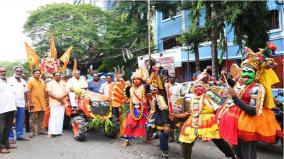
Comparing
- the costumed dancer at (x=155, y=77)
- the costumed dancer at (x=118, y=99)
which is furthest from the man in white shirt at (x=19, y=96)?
the costumed dancer at (x=155, y=77)

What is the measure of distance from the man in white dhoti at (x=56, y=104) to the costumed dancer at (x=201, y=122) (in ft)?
15.7

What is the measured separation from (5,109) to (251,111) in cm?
533

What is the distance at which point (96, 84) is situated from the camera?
1165cm

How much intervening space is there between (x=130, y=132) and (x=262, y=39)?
526cm

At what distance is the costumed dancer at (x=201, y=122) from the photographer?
6.48m

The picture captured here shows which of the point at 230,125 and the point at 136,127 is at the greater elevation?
the point at 230,125

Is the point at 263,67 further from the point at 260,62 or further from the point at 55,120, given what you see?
the point at 55,120

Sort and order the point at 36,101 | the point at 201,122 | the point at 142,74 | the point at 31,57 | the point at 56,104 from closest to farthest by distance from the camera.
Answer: the point at 201,122, the point at 142,74, the point at 36,101, the point at 56,104, the point at 31,57

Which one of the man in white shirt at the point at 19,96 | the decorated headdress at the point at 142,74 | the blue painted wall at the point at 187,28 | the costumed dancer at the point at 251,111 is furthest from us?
the blue painted wall at the point at 187,28

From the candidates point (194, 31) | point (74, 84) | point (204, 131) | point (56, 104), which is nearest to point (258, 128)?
point (204, 131)

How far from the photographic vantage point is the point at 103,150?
8.45m

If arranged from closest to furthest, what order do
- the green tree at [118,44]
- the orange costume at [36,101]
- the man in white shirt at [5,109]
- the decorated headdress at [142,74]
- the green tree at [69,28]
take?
the man in white shirt at [5,109] < the decorated headdress at [142,74] < the orange costume at [36,101] < the green tree at [118,44] < the green tree at [69,28]

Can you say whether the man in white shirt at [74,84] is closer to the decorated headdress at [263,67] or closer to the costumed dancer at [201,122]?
the costumed dancer at [201,122]

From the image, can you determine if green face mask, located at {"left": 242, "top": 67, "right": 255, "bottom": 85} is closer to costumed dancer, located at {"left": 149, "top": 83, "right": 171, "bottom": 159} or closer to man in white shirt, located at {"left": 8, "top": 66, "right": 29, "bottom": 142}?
costumed dancer, located at {"left": 149, "top": 83, "right": 171, "bottom": 159}
